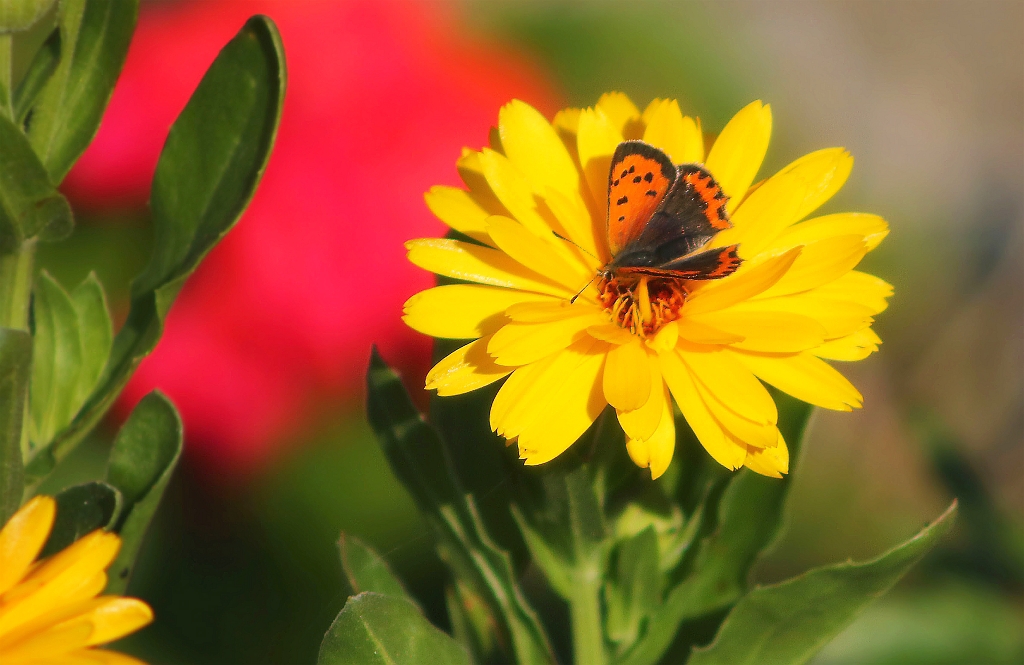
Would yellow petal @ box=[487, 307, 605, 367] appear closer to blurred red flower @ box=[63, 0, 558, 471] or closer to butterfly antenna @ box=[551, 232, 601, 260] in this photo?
butterfly antenna @ box=[551, 232, 601, 260]

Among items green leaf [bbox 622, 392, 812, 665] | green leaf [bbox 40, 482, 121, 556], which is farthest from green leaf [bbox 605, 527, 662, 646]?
green leaf [bbox 40, 482, 121, 556]

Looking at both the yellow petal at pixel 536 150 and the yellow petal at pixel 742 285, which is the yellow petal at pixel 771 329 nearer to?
the yellow petal at pixel 742 285

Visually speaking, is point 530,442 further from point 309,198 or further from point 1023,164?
point 1023,164

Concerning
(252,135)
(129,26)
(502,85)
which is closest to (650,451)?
(252,135)

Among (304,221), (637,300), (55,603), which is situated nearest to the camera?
(55,603)

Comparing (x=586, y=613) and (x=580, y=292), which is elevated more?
(x=580, y=292)

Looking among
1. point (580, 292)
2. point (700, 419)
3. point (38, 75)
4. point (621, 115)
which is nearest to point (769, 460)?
point (700, 419)

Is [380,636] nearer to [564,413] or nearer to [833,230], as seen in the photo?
[564,413]
